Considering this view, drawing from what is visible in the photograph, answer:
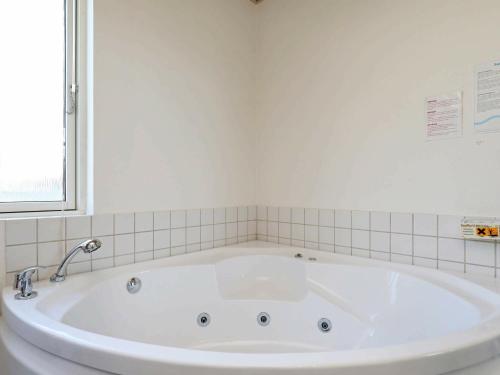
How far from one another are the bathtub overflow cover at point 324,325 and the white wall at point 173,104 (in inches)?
38.8

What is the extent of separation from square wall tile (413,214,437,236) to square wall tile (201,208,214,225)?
1.21 m

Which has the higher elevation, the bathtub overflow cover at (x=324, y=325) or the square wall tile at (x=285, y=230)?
the square wall tile at (x=285, y=230)

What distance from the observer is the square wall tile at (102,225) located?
1537mm

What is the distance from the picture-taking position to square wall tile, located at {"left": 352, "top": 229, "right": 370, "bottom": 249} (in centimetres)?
180

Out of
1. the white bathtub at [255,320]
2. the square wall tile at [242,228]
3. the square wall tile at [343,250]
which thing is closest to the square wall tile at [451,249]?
the white bathtub at [255,320]

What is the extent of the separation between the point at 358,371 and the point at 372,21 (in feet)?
5.97

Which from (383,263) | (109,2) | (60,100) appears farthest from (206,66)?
(383,263)

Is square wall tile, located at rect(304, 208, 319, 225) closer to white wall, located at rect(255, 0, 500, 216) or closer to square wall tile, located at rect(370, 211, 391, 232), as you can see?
white wall, located at rect(255, 0, 500, 216)

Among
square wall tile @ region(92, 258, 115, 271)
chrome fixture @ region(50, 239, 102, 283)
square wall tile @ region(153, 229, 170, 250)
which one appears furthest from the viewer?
square wall tile @ region(153, 229, 170, 250)

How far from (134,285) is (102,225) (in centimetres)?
35

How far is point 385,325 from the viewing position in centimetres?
147

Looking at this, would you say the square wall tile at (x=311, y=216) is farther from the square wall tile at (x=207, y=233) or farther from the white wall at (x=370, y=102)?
the square wall tile at (x=207, y=233)

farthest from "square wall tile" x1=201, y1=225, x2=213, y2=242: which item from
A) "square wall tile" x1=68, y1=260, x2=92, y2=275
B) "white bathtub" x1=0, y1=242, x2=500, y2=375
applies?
"square wall tile" x1=68, y1=260, x2=92, y2=275

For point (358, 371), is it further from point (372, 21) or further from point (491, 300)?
point (372, 21)
